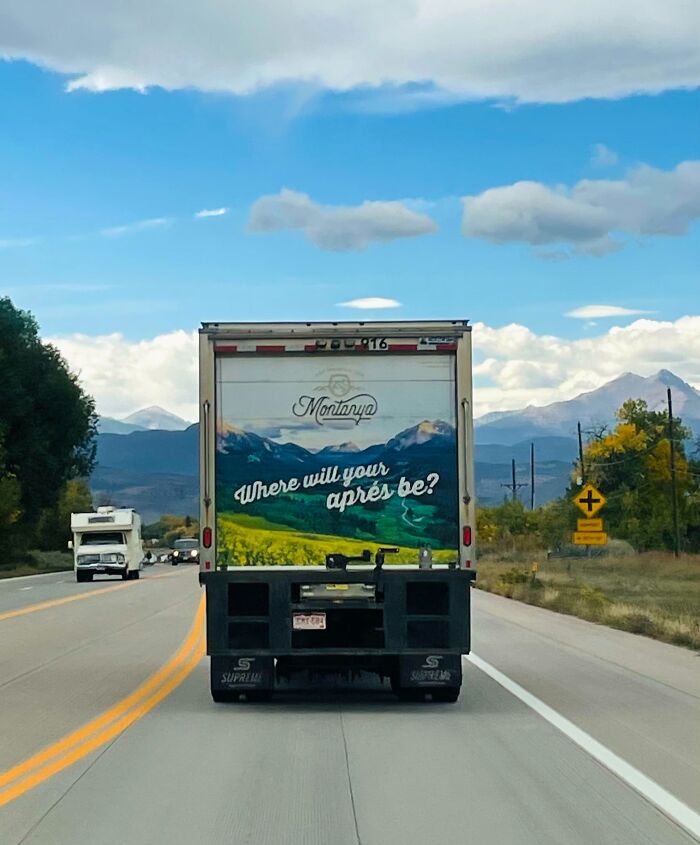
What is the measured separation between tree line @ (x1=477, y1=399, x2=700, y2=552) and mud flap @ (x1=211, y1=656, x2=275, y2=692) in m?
62.9

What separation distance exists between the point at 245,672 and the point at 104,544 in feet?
145

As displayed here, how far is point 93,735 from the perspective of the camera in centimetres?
1209

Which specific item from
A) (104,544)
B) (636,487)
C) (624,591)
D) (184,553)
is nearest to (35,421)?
(184,553)

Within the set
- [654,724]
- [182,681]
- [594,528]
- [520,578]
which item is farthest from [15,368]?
[654,724]

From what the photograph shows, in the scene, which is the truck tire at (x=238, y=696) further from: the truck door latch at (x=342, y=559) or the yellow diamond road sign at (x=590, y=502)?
Answer: the yellow diamond road sign at (x=590, y=502)

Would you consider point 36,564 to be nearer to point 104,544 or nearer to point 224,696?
point 104,544

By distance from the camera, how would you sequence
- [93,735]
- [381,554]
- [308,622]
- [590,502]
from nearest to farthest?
[93,735] < [308,622] < [381,554] < [590,502]

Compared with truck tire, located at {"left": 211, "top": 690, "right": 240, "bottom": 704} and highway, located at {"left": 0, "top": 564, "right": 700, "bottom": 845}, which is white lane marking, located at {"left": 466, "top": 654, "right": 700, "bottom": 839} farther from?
truck tire, located at {"left": 211, "top": 690, "right": 240, "bottom": 704}

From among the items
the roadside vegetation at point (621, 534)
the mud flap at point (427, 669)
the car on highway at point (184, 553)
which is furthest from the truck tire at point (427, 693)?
the car on highway at point (184, 553)

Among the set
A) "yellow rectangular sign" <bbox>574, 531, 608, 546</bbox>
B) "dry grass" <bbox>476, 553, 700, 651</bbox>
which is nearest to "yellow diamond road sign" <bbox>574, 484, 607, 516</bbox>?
"yellow rectangular sign" <bbox>574, 531, 608, 546</bbox>

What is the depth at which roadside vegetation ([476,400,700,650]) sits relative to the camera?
147 feet

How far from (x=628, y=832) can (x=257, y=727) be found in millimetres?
5049

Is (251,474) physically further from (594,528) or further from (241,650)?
(594,528)

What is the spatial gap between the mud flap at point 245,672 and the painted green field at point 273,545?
968mm
